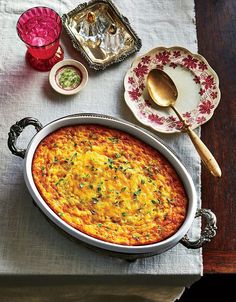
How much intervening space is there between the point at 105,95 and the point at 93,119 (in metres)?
0.17

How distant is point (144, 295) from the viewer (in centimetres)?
122

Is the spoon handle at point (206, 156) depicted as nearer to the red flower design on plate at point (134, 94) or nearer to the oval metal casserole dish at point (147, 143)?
the oval metal casserole dish at point (147, 143)

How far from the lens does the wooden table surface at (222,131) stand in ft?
3.93

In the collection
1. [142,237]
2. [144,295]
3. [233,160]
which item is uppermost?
[142,237]

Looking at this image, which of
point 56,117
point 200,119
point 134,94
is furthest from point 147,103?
point 56,117

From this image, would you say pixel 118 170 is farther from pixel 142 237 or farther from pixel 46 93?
pixel 46 93

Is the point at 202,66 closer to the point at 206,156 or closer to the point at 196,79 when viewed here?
the point at 196,79

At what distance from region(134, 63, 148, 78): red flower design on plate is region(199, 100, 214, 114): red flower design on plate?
18cm

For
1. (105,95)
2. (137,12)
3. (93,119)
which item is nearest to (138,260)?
(93,119)

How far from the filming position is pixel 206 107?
1328 mm

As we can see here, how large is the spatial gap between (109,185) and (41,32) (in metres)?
0.53

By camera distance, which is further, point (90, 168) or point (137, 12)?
point (137, 12)

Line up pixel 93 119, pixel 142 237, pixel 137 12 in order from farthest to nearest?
pixel 137 12, pixel 93 119, pixel 142 237

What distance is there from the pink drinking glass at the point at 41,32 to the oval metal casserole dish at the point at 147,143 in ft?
0.83
